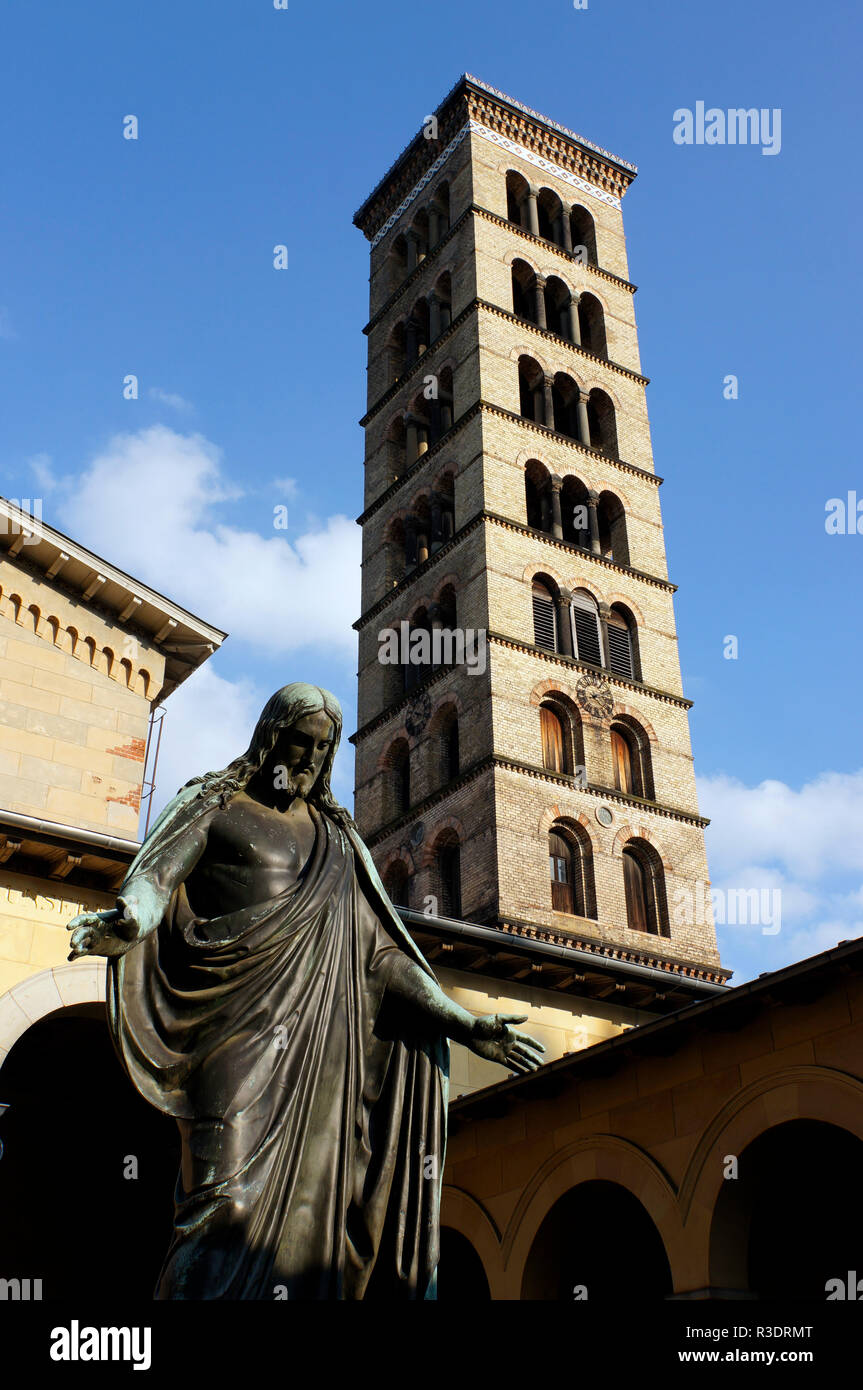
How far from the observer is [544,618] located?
33.9m

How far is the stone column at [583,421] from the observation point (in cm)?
3825

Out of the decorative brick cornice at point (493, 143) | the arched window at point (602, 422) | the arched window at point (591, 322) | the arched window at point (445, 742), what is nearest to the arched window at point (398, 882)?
the arched window at point (445, 742)

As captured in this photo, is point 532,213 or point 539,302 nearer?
point 539,302

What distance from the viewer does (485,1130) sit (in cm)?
1452

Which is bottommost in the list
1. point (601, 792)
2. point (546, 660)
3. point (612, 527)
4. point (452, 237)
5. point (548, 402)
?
point (601, 792)

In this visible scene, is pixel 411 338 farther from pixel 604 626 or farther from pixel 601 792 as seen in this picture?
pixel 601 792

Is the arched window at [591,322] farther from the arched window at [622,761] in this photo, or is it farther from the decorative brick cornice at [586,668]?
the arched window at [622,761]

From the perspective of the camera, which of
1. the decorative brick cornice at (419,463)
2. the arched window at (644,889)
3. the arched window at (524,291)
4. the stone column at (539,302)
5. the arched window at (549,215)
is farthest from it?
the arched window at (549,215)

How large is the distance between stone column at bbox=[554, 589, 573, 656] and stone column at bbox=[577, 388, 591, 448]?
6.19m

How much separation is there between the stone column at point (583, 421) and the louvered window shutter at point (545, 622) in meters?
6.43

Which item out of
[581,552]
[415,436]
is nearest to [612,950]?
[581,552]

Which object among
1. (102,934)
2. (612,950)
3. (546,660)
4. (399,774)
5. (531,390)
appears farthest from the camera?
(531,390)

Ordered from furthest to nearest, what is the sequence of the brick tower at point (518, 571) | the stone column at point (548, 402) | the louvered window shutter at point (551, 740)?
the stone column at point (548, 402) → the louvered window shutter at point (551, 740) → the brick tower at point (518, 571)

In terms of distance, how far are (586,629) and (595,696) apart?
Result: 2.36 m
